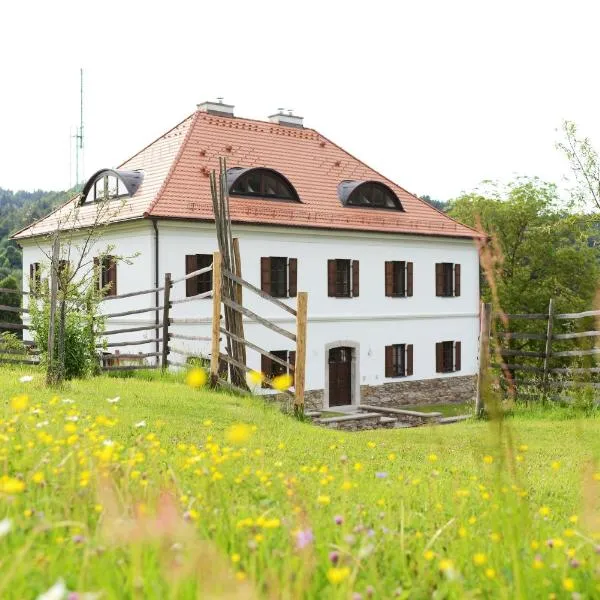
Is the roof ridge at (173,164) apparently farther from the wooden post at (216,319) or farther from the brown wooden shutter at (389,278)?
the wooden post at (216,319)

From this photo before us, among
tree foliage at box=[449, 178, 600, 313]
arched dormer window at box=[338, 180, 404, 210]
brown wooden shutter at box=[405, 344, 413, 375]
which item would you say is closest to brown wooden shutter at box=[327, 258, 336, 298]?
arched dormer window at box=[338, 180, 404, 210]

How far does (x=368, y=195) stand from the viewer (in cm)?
2788

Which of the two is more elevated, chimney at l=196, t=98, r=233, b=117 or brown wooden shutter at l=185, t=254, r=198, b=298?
chimney at l=196, t=98, r=233, b=117

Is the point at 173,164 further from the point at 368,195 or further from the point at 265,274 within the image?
the point at 368,195

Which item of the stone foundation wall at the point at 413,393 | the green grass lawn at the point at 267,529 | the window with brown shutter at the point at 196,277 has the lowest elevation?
the stone foundation wall at the point at 413,393

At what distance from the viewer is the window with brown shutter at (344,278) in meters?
25.8

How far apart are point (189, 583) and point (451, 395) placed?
26487 millimetres

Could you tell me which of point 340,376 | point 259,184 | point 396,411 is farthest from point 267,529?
point 340,376

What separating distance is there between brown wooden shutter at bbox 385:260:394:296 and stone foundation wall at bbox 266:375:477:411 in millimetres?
2848

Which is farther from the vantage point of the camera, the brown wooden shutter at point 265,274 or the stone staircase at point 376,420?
the brown wooden shutter at point 265,274

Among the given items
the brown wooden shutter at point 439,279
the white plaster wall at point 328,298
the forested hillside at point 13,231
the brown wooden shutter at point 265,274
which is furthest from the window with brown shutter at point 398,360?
the forested hillside at point 13,231

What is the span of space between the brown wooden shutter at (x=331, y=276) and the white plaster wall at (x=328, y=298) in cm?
15

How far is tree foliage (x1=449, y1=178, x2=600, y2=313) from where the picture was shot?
3522 cm

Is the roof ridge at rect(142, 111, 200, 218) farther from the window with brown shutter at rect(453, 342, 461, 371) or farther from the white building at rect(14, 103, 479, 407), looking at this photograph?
the window with brown shutter at rect(453, 342, 461, 371)
